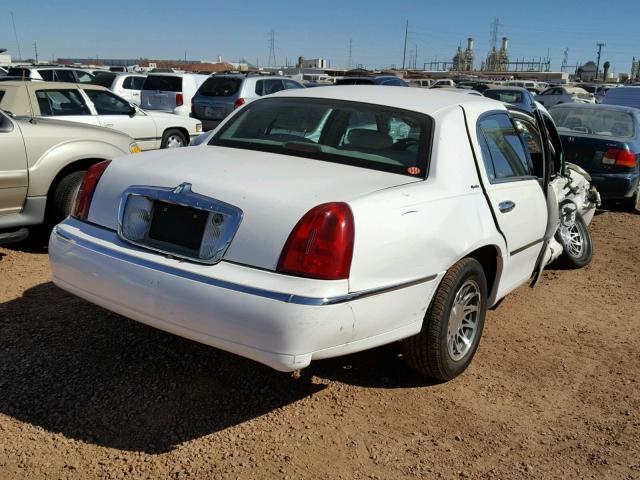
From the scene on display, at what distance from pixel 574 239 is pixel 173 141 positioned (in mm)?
7397

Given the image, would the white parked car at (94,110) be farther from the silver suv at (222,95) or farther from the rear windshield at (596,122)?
the rear windshield at (596,122)

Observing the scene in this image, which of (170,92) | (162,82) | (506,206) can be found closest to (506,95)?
(170,92)

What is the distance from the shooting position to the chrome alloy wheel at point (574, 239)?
6.14 m

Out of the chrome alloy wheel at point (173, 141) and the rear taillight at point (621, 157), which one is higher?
the rear taillight at point (621, 157)

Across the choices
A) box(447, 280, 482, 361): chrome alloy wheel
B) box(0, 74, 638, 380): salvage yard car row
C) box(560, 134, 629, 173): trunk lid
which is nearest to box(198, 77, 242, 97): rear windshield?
box(560, 134, 629, 173): trunk lid

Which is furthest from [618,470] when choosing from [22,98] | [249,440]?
[22,98]

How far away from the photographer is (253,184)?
3.09 m

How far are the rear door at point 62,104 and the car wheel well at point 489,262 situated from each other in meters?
6.36

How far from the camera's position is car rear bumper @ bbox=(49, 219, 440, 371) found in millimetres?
2756

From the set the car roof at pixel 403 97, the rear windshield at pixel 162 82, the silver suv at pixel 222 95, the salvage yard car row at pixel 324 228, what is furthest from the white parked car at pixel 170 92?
the salvage yard car row at pixel 324 228

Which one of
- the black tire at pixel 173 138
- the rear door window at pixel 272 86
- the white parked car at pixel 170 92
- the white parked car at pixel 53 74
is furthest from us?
the white parked car at pixel 53 74

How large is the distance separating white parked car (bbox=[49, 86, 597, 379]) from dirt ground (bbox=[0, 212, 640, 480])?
38 cm

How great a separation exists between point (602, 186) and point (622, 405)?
17.9 feet

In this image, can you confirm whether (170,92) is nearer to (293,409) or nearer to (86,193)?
(86,193)
